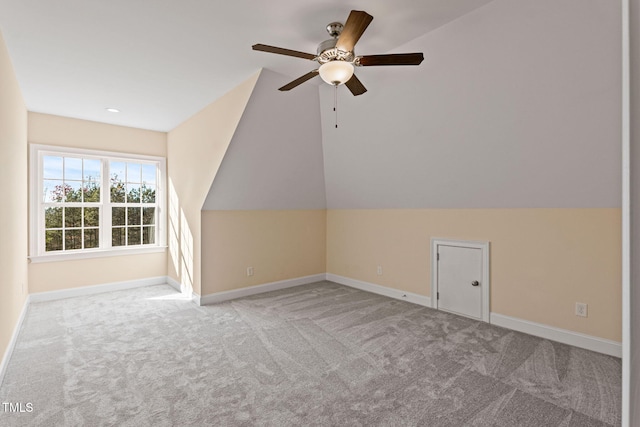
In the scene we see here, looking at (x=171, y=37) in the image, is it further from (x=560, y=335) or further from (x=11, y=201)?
(x=560, y=335)

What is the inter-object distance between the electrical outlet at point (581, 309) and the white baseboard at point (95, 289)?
219 inches

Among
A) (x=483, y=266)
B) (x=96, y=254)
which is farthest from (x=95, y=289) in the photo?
(x=483, y=266)

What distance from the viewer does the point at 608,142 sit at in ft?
8.01

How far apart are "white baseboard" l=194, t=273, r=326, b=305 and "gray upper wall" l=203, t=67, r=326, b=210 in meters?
1.17

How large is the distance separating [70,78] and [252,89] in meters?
1.88

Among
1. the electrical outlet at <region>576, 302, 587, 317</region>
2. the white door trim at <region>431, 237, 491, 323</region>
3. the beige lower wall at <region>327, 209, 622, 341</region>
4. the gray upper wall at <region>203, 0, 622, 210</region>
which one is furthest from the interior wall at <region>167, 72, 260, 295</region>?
the electrical outlet at <region>576, 302, 587, 317</region>

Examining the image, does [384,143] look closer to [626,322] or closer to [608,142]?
[608,142]

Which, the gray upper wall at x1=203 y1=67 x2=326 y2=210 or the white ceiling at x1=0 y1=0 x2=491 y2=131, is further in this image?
the gray upper wall at x1=203 y1=67 x2=326 y2=210

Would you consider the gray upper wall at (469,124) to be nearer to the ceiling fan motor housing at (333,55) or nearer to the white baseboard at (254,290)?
the ceiling fan motor housing at (333,55)

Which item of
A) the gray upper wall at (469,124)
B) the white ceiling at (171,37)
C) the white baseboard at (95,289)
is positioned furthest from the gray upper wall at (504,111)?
the white baseboard at (95,289)

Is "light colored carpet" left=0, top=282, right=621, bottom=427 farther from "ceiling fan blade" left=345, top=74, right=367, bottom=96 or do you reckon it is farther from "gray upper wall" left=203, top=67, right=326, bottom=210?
"ceiling fan blade" left=345, top=74, right=367, bottom=96

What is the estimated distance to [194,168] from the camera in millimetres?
4484

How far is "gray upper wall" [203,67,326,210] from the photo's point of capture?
11.8 ft

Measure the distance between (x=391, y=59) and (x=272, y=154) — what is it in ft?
7.45
